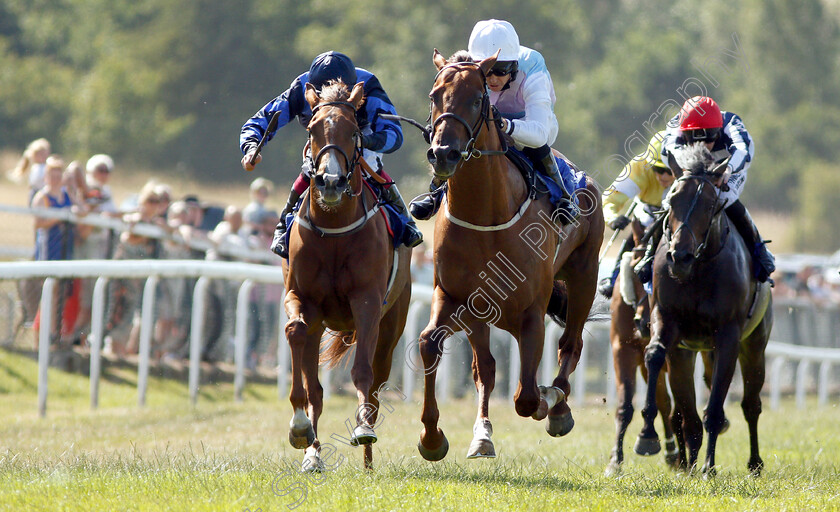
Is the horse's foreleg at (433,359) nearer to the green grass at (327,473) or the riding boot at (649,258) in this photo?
the green grass at (327,473)

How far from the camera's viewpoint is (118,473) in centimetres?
604

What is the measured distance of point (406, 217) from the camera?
7.21 meters

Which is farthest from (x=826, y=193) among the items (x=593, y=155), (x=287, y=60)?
(x=287, y=60)

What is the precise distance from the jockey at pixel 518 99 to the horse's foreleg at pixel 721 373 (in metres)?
1.23

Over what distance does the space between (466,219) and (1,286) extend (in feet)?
16.5

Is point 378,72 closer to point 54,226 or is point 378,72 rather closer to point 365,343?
point 54,226

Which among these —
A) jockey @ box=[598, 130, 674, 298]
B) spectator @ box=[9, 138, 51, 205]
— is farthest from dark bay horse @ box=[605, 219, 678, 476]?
spectator @ box=[9, 138, 51, 205]

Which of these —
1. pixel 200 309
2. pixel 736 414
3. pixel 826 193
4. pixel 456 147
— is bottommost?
pixel 736 414

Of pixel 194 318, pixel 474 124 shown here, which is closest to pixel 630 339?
pixel 474 124

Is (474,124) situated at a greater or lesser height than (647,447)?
greater

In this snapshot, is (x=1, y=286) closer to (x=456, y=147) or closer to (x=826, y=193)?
(x=456, y=147)

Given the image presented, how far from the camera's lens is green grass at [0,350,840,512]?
212 inches

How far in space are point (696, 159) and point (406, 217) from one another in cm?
187

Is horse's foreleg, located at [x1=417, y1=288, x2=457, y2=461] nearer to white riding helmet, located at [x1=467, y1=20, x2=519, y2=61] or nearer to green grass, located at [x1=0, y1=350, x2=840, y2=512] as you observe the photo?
green grass, located at [x1=0, y1=350, x2=840, y2=512]
